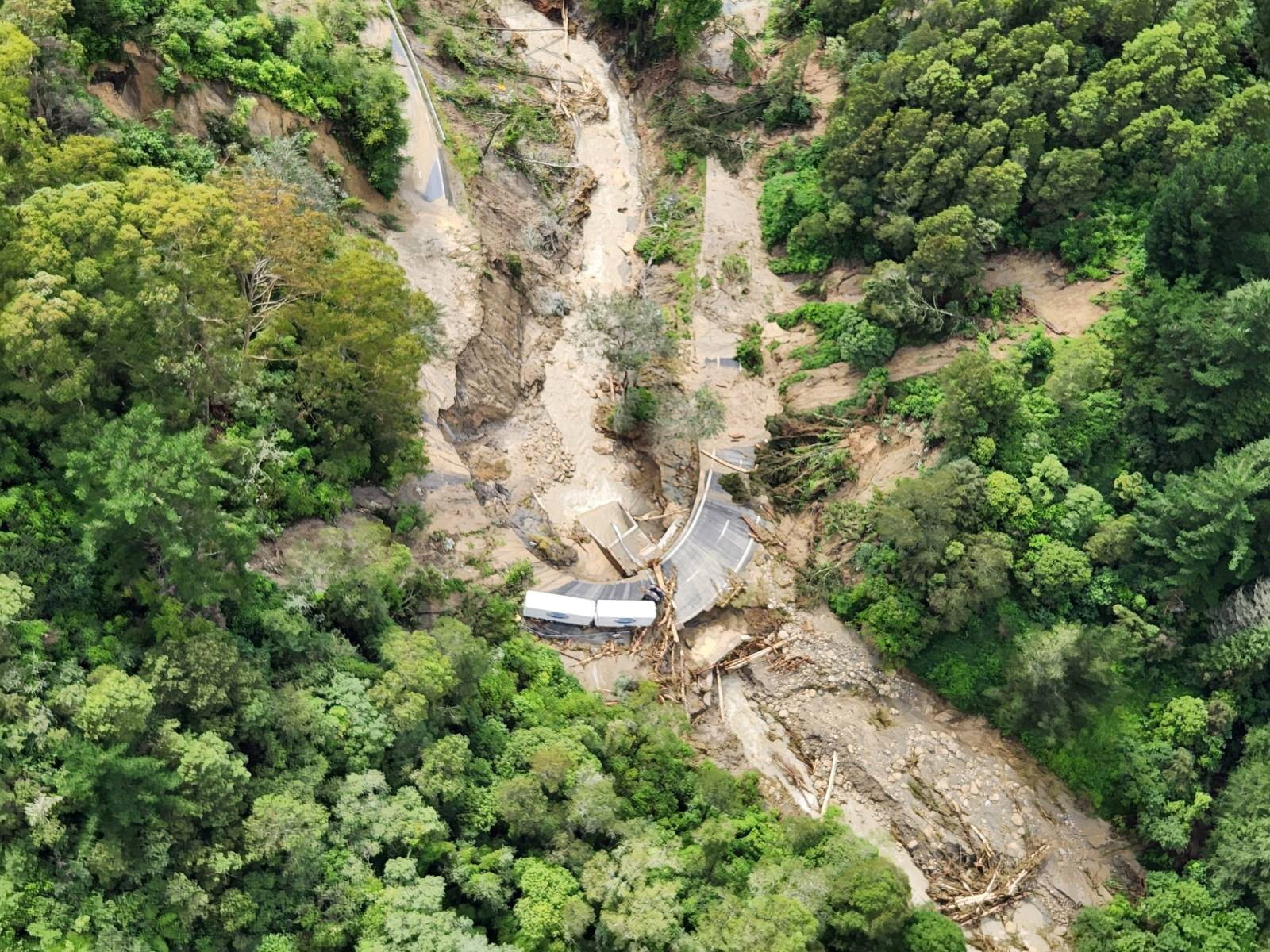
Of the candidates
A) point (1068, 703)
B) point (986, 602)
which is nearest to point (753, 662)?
point (986, 602)

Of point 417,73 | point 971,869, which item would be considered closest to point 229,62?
point 417,73

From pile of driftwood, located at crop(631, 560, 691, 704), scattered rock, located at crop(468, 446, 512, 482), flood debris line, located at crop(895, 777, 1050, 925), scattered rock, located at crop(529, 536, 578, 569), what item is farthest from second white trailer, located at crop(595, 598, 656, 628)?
flood debris line, located at crop(895, 777, 1050, 925)

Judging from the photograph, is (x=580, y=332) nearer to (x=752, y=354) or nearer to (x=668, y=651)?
(x=752, y=354)

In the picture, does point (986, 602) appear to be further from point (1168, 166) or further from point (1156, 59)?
point (1156, 59)

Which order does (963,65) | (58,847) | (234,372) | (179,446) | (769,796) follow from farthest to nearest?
(963,65), (769,796), (234,372), (179,446), (58,847)

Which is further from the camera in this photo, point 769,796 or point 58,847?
point 769,796

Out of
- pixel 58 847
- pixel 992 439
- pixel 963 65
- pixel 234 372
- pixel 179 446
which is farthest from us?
pixel 963 65

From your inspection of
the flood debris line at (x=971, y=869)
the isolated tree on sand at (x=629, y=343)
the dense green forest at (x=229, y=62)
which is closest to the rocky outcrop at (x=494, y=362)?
the isolated tree on sand at (x=629, y=343)

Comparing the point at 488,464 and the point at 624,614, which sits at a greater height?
the point at 488,464
